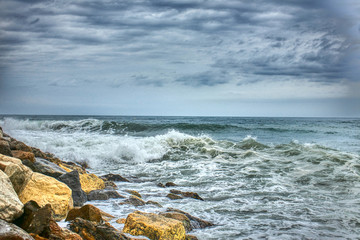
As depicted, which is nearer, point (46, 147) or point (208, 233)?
point (208, 233)

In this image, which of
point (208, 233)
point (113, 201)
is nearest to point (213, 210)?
point (208, 233)

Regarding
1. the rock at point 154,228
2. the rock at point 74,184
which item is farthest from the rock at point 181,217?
the rock at point 74,184

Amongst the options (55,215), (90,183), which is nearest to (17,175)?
(55,215)

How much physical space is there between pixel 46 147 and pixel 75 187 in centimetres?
865

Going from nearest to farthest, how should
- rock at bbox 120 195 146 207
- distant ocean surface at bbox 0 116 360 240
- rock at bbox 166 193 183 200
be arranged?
distant ocean surface at bbox 0 116 360 240 → rock at bbox 120 195 146 207 → rock at bbox 166 193 183 200

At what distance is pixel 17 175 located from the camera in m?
3.82

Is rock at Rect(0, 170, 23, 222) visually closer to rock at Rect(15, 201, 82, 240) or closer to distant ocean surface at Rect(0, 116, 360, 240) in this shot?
rock at Rect(15, 201, 82, 240)

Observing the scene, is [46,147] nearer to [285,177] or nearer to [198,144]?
[198,144]

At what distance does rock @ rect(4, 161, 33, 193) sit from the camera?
3.69m

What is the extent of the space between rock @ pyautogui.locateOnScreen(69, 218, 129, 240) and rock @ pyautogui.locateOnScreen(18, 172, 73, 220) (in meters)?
0.69

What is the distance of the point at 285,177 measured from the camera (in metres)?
8.55

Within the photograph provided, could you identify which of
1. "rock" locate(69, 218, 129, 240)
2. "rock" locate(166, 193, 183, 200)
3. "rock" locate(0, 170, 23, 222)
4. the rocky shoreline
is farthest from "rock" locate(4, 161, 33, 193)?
"rock" locate(166, 193, 183, 200)

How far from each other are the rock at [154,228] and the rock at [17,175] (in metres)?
1.47

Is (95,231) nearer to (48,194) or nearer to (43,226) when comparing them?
(43,226)
